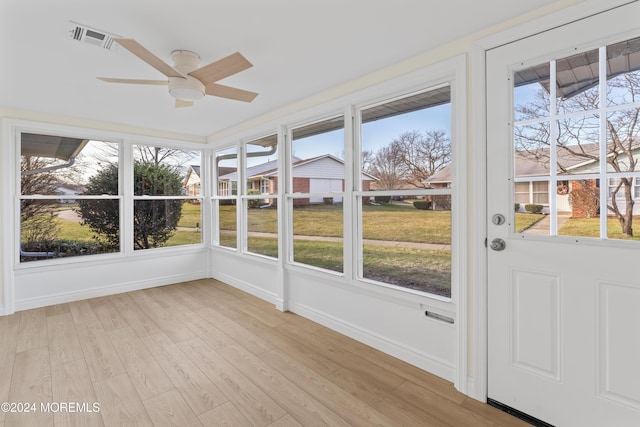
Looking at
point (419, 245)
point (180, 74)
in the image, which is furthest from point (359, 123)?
point (180, 74)

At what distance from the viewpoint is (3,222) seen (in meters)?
3.50

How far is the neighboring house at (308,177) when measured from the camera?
3.13 metres

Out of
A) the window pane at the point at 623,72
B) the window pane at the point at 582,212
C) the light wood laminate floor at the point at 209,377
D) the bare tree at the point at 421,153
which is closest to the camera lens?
the window pane at the point at 623,72

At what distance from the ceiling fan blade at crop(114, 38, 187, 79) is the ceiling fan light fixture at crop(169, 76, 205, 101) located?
42 millimetres

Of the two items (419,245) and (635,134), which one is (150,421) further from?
(635,134)

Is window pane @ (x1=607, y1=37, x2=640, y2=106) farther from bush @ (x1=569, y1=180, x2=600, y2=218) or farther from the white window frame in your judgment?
the white window frame

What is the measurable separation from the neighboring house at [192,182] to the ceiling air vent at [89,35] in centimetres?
311

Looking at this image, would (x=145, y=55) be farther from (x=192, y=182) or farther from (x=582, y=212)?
(x=192, y=182)

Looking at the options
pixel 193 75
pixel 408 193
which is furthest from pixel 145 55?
pixel 408 193

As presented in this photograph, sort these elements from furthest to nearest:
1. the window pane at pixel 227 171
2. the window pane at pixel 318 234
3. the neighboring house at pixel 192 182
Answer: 1. the neighboring house at pixel 192 182
2. the window pane at pixel 227 171
3. the window pane at pixel 318 234

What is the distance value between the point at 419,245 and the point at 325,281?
1.03 metres

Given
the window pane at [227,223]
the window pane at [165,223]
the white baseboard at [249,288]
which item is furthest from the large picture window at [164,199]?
the white baseboard at [249,288]

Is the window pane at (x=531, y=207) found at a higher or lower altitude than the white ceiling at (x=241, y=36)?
lower

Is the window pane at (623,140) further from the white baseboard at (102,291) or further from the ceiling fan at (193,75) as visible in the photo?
the white baseboard at (102,291)
